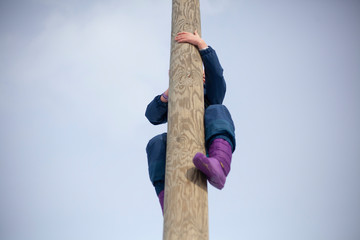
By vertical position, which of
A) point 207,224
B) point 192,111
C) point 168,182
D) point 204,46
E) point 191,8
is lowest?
point 207,224

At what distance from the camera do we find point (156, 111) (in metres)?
3.28

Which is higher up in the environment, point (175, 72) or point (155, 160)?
point (175, 72)

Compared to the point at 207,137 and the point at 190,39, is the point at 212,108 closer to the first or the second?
the point at 207,137

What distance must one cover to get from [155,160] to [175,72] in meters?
0.66

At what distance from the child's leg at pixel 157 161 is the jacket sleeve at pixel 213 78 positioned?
55 centimetres

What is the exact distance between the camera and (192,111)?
7.86ft

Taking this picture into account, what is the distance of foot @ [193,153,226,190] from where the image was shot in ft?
6.89

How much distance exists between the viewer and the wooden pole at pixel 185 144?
2.01 meters

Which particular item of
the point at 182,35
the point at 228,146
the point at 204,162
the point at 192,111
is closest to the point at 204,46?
the point at 182,35

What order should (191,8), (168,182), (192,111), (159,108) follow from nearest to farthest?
(168,182)
(192,111)
(191,8)
(159,108)

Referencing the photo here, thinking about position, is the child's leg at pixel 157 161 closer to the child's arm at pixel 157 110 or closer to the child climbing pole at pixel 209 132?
the child climbing pole at pixel 209 132

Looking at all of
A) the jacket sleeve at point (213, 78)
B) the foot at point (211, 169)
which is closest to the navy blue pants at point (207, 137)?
the foot at point (211, 169)

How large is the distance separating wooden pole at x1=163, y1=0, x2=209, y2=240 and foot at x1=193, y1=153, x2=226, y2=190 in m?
0.07

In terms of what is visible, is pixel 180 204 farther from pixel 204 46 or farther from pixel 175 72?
pixel 204 46
